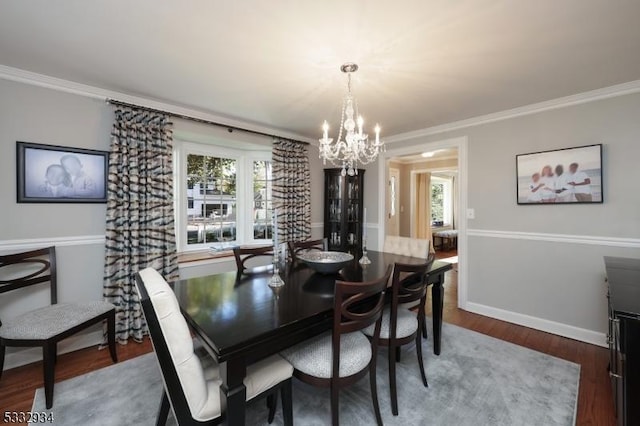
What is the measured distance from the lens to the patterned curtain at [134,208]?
2566mm

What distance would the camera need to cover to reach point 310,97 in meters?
2.70

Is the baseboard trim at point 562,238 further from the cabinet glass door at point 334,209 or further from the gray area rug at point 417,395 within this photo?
the cabinet glass door at point 334,209

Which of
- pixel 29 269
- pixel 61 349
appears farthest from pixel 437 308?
pixel 29 269

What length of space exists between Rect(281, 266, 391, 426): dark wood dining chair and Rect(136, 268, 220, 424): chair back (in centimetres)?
53

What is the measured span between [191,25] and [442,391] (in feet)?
9.67

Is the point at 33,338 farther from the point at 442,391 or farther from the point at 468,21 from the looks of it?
the point at 468,21

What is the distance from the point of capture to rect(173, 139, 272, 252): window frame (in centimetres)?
339

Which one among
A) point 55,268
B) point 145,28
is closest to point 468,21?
point 145,28

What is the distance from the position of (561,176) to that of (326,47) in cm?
271

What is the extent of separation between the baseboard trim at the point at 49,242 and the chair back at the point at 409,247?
9.60ft

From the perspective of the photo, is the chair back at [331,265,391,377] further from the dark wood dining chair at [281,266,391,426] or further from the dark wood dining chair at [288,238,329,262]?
the dark wood dining chair at [288,238,329,262]

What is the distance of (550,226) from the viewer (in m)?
2.89

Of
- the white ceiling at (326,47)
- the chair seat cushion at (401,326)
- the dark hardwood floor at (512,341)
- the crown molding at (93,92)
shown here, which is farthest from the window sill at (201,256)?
the chair seat cushion at (401,326)

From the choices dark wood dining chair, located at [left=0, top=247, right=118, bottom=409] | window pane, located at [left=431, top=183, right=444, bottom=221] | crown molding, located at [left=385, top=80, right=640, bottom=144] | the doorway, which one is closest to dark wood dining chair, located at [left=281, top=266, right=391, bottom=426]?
dark wood dining chair, located at [left=0, top=247, right=118, bottom=409]
